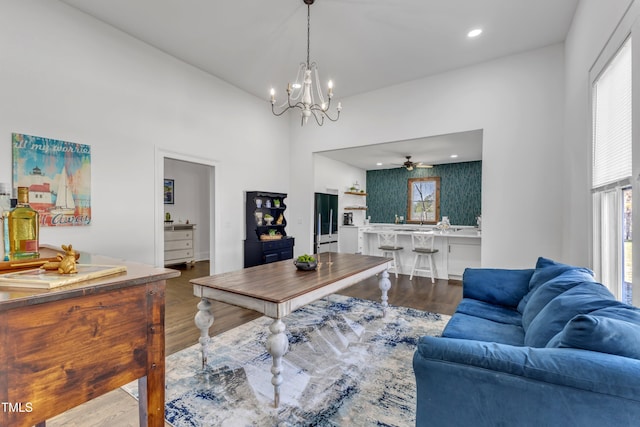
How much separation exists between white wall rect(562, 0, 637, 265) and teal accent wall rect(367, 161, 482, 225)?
4.31m

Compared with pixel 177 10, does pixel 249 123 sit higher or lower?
lower

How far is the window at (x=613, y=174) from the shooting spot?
1895 millimetres

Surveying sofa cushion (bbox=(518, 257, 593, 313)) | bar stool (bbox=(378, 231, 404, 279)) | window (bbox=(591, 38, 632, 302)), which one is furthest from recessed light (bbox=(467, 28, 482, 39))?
bar stool (bbox=(378, 231, 404, 279))

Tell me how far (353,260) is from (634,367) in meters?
2.55

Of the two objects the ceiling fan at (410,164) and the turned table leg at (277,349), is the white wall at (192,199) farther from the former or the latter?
the turned table leg at (277,349)

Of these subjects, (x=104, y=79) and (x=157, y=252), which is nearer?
(x=104, y=79)

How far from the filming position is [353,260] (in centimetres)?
336

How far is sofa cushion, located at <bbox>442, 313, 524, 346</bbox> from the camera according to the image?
1.83 metres

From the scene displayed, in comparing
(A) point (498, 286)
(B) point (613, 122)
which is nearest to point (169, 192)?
(A) point (498, 286)

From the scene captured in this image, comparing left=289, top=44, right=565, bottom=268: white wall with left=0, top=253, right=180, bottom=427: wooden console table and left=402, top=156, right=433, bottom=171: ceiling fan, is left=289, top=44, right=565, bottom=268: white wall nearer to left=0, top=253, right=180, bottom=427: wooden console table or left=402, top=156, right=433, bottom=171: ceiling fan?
left=402, top=156, right=433, bottom=171: ceiling fan

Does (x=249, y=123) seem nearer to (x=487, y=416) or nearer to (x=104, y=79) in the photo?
(x=104, y=79)

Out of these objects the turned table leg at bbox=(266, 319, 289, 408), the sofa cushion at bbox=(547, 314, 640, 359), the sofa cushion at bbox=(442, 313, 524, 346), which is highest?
the sofa cushion at bbox=(547, 314, 640, 359)

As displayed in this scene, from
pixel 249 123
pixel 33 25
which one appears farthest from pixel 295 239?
pixel 33 25

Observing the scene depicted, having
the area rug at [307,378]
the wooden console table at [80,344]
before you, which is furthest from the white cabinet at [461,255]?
the wooden console table at [80,344]
